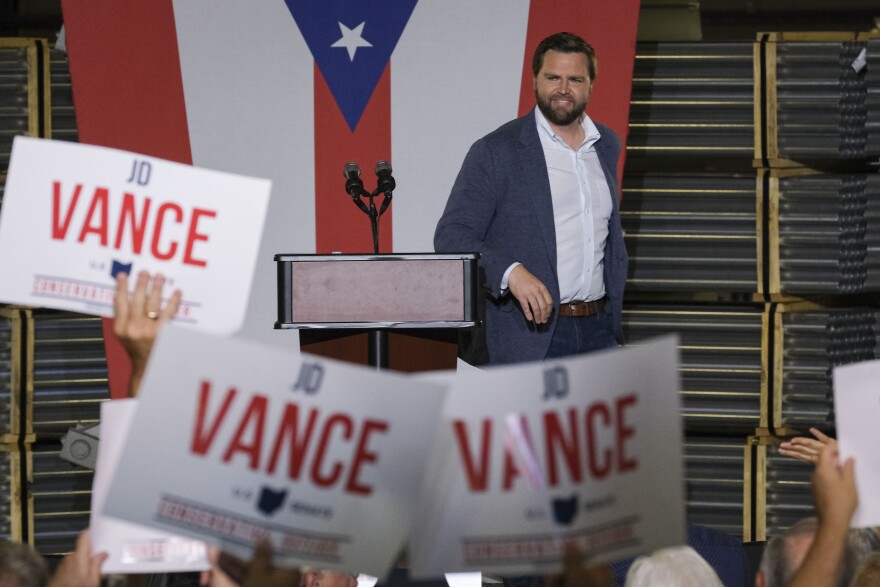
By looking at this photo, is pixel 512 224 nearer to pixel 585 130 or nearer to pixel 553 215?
pixel 553 215

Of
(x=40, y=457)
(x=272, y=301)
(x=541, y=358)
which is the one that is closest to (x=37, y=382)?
(x=40, y=457)

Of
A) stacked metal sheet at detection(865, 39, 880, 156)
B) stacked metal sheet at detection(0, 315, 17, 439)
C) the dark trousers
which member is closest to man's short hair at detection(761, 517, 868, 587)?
the dark trousers

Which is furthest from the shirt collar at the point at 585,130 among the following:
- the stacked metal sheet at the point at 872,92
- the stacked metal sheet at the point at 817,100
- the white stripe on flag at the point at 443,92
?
the stacked metal sheet at the point at 872,92

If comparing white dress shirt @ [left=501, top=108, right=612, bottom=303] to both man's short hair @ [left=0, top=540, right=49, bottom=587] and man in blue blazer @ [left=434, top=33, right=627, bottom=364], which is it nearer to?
man in blue blazer @ [left=434, top=33, right=627, bottom=364]

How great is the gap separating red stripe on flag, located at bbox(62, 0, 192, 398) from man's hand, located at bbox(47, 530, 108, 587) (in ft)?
9.48

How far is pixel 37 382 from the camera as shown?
15.9ft

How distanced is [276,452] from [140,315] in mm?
425

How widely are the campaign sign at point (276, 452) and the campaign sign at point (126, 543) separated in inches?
7.8

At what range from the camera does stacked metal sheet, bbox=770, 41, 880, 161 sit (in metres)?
4.85

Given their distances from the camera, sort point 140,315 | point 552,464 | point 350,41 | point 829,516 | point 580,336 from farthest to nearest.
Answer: point 350,41, point 580,336, point 140,315, point 829,516, point 552,464

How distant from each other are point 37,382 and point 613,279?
2.41m

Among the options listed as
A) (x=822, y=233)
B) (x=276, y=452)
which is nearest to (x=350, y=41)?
(x=822, y=233)

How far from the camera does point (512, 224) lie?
360 cm

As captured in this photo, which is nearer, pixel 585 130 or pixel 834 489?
pixel 834 489
